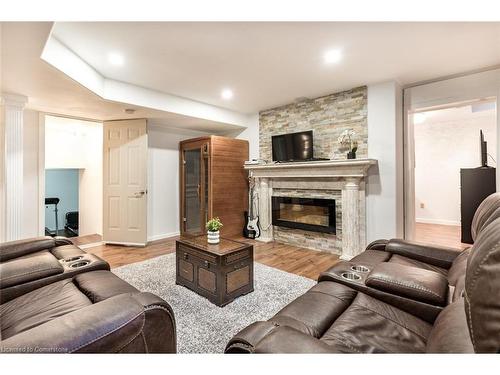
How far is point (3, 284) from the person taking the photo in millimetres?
1305

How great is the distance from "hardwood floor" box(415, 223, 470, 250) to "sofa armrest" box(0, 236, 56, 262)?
16.6 feet

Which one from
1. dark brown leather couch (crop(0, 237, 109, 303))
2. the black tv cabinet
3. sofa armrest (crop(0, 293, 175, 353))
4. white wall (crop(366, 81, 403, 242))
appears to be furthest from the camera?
the black tv cabinet

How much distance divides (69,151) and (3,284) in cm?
450

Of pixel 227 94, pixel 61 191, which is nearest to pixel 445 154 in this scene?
pixel 227 94

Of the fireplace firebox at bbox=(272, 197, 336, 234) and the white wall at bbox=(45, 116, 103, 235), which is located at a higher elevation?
the white wall at bbox=(45, 116, 103, 235)

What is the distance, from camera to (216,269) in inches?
82.4

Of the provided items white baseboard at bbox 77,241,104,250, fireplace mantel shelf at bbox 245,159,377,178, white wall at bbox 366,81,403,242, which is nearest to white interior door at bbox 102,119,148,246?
white baseboard at bbox 77,241,104,250

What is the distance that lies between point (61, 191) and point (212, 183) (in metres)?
4.13

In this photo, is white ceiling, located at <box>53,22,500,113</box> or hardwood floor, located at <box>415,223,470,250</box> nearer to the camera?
white ceiling, located at <box>53,22,500,113</box>

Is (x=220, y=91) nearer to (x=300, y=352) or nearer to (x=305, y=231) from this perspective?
(x=305, y=231)

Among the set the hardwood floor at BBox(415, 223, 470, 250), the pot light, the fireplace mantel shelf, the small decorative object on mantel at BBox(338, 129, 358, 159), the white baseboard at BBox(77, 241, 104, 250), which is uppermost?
the pot light

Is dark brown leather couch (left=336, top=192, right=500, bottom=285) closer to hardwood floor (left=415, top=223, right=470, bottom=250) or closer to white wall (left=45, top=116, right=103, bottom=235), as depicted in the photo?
hardwood floor (left=415, top=223, right=470, bottom=250)

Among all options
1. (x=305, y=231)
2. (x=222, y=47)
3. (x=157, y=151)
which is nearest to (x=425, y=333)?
(x=222, y=47)

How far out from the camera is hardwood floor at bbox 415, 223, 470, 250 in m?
4.20
